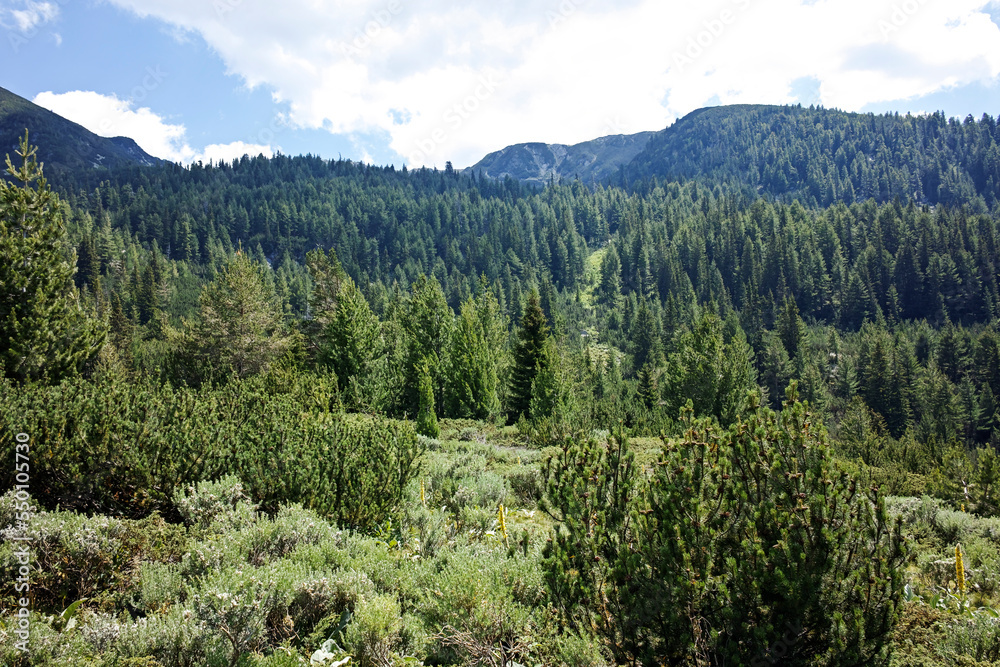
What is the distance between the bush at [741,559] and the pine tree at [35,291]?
15825 mm

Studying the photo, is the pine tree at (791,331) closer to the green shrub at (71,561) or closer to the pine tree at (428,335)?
the pine tree at (428,335)

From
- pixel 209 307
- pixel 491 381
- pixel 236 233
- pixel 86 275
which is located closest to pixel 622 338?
pixel 491 381

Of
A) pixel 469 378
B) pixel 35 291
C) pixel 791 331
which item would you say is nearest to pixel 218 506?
pixel 35 291

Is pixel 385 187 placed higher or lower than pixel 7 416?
higher

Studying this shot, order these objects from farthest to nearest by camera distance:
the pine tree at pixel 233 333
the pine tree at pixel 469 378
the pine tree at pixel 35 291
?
1. the pine tree at pixel 469 378
2. the pine tree at pixel 233 333
3. the pine tree at pixel 35 291

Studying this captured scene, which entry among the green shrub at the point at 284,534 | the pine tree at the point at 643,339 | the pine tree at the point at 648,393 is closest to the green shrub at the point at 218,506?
the green shrub at the point at 284,534

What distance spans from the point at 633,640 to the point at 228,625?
307cm

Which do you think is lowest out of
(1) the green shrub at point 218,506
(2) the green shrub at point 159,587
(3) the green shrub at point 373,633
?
(3) the green shrub at point 373,633

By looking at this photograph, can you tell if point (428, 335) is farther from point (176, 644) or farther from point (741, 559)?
point (741, 559)

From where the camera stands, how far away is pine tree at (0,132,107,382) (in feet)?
45.6

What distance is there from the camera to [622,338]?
90.9 metres

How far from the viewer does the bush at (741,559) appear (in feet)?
11.9

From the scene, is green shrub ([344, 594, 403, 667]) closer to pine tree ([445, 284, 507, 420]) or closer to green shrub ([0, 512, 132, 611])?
green shrub ([0, 512, 132, 611])

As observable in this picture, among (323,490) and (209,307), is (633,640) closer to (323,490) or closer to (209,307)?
(323,490)
